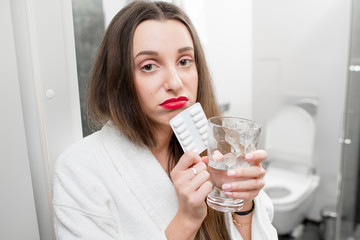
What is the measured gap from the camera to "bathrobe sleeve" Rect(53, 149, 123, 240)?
2.27 feet

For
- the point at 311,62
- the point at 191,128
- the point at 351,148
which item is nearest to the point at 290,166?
the point at 351,148

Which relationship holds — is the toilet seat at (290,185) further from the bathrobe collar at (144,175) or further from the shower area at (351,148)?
the bathrobe collar at (144,175)

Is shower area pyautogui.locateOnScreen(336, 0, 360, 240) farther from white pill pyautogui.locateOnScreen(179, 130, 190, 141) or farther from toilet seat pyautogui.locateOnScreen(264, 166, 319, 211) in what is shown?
white pill pyautogui.locateOnScreen(179, 130, 190, 141)

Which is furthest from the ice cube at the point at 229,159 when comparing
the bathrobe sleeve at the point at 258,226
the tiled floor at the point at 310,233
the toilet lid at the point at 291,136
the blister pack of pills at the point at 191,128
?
the tiled floor at the point at 310,233

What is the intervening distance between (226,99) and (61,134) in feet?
4.12

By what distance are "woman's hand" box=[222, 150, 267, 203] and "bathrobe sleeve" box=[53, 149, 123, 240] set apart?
30cm

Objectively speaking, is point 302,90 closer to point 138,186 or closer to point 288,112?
point 288,112

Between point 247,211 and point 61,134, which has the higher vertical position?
point 61,134

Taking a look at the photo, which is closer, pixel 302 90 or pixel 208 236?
pixel 208 236

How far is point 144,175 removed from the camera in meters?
0.80

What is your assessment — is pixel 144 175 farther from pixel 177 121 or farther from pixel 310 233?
pixel 310 233

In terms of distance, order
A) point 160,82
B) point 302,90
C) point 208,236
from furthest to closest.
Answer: point 302,90 → point 208,236 → point 160,82

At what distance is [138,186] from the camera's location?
787mm

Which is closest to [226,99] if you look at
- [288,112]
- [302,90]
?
[288,112]
